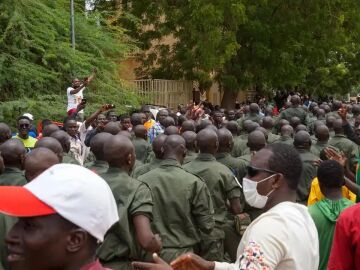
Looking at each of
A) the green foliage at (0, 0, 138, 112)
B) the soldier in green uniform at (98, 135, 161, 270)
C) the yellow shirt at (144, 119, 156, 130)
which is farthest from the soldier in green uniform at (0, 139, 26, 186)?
the green foliage at (0, 0, 138, 112)

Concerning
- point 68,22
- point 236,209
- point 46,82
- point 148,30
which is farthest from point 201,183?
point 148,30

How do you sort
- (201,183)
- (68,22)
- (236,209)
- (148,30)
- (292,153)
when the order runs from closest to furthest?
(292,153) < (201,183) < (236,209) < (68,22) < (148,30)

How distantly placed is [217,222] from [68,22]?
11265 millimetres

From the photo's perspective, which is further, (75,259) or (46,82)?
(46,82)

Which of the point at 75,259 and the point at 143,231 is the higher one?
the point at 75,259

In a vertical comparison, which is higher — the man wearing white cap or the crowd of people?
the man wearing white cap

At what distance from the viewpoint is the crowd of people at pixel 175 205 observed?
6.84 feet

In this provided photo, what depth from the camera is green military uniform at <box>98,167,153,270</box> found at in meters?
4.58

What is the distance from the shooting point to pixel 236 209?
620cm

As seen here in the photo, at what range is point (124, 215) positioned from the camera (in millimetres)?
4578

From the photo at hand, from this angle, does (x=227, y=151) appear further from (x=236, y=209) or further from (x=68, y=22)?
(x=68, y=22)

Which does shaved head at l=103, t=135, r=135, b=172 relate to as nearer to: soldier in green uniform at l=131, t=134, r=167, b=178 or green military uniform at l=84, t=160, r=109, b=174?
green military uniform at l=84, t=160, r=109, b=174

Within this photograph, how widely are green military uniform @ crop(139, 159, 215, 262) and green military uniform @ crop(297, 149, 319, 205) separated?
196cm

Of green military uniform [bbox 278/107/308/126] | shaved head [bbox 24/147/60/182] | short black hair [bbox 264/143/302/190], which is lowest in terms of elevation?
green military uniform [bbox 278/107/308/126]
